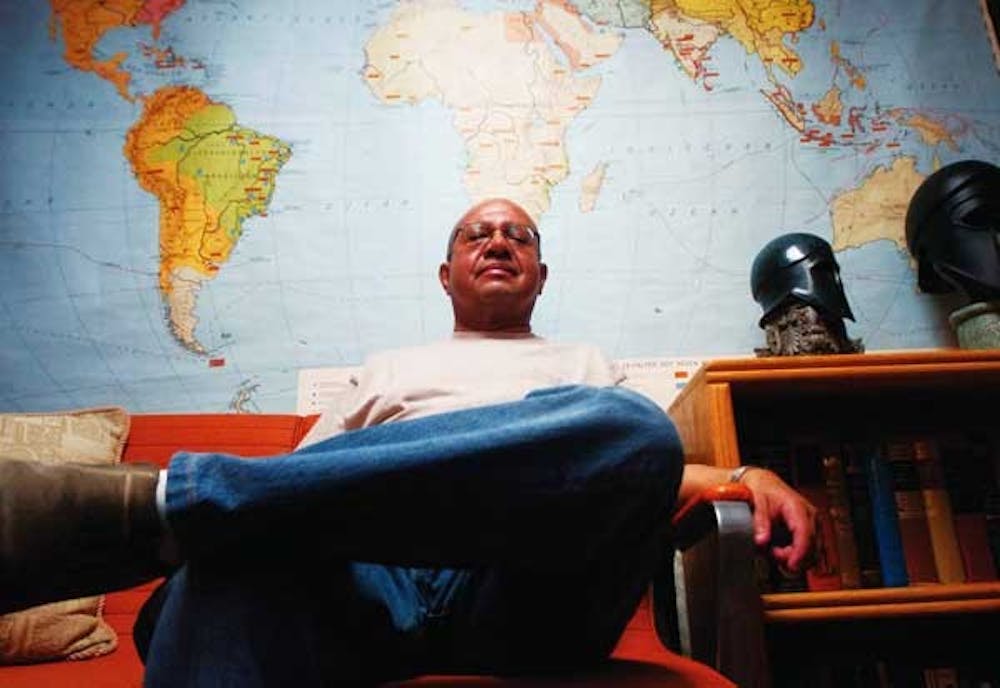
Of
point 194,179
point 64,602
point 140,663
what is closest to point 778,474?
point 140,663

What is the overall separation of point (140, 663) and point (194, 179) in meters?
1.08

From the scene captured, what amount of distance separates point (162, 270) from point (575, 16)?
1.17 meters

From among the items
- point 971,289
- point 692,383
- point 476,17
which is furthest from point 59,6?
point 971,289

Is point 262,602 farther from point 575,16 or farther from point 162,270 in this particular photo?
point 575,16

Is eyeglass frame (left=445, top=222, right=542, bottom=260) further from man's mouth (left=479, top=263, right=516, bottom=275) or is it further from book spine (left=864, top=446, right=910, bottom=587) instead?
book spine (left=864, top=446, right=910, bottom=587)

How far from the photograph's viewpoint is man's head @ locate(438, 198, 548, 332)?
1.37 m

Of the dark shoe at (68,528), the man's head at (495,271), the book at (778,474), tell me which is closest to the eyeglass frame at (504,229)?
the man's head at (495,271)

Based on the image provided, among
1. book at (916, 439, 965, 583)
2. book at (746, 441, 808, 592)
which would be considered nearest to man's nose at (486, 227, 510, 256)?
book at (746, 441, 808, 592)

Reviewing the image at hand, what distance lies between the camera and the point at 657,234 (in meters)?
1.65

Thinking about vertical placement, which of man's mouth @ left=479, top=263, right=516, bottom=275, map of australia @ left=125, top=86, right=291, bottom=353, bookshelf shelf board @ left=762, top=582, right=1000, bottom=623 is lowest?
bookshelf shelf board @ left=762, top=582, right=1000, bottom=623

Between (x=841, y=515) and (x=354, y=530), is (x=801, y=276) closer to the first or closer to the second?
(x=841, y=515)

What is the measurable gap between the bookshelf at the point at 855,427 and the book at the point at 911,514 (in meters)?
0.04

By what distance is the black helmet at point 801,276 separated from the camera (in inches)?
52.5

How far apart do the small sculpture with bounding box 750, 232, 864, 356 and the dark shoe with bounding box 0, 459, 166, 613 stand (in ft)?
3.73
